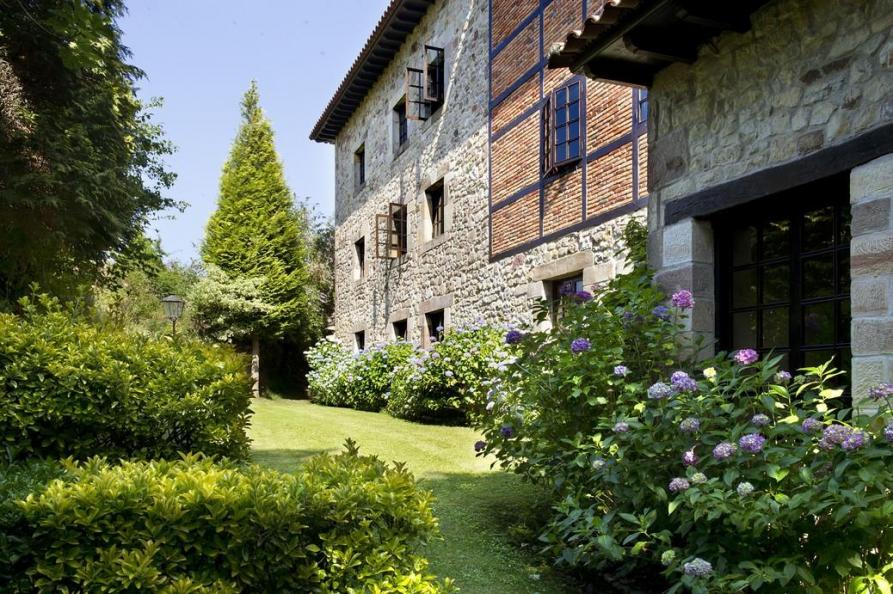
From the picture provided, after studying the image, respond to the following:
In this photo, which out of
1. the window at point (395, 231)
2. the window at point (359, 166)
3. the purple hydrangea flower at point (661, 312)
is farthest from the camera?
the window at point (359, 166)

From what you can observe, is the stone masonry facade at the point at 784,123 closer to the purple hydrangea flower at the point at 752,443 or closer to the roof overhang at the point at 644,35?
the roof overhang at the point at 644,35

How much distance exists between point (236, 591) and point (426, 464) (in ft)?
13.4

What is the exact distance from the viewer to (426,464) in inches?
251

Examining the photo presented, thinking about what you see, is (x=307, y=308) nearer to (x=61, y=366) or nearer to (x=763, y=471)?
(x=61, y=366)

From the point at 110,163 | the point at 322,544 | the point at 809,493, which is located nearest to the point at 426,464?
the point at 322,544

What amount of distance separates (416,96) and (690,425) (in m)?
10.6

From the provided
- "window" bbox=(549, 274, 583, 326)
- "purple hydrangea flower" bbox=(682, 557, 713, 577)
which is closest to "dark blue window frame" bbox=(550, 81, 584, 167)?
"window" bbox=(549, 274, 583, 326)

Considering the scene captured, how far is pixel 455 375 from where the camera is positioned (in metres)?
9.26

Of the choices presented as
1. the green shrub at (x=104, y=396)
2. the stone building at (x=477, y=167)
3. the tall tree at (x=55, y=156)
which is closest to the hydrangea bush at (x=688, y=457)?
the green shrub at (x=104, y=396)

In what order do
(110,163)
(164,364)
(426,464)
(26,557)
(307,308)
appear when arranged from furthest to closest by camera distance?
1. (307,308)
2. (110,163)
3. (426,464)
4. (164,364)
5. (26,557)

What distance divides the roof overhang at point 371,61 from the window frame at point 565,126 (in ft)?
16.0

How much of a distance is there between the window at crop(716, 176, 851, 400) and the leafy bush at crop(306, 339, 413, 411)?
287 inches

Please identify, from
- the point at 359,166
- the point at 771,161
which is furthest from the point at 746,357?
the point at 359,166

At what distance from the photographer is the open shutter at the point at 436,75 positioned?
38.7 ft
